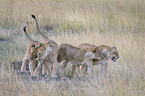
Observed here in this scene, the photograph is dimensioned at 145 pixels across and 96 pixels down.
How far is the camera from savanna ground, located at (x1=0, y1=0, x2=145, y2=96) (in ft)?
17.0

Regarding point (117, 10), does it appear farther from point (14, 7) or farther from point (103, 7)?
point (14, 7)

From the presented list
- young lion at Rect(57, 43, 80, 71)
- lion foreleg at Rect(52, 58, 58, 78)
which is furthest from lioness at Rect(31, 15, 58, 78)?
young lion at Rect(57, 43, 80, 71)

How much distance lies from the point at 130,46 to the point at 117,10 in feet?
15.0

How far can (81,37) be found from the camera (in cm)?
963

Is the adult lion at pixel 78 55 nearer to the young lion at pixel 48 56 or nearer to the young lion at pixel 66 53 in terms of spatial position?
the young lion at pixel 66 53

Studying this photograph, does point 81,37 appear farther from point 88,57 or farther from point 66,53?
point 88,57

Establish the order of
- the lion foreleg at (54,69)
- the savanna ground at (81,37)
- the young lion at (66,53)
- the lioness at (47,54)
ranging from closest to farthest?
the savanna ground at (81,37)
the lioness at (47,54)
the lion foreleg at (54,69)
the young lion at (66,53)

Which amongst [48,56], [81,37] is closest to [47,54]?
[48,56]

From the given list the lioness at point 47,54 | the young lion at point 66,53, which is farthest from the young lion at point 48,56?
the young lion at point 66,53

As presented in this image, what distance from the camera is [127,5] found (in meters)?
13.0

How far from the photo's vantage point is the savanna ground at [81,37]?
5195 mm

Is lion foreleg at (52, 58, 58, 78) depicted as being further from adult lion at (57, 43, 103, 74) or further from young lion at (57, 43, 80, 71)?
young lion at (57, 43, 80, 71)

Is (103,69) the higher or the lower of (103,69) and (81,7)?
the lower

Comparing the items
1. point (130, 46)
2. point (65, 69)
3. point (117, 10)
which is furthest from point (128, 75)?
point (117, 10)
